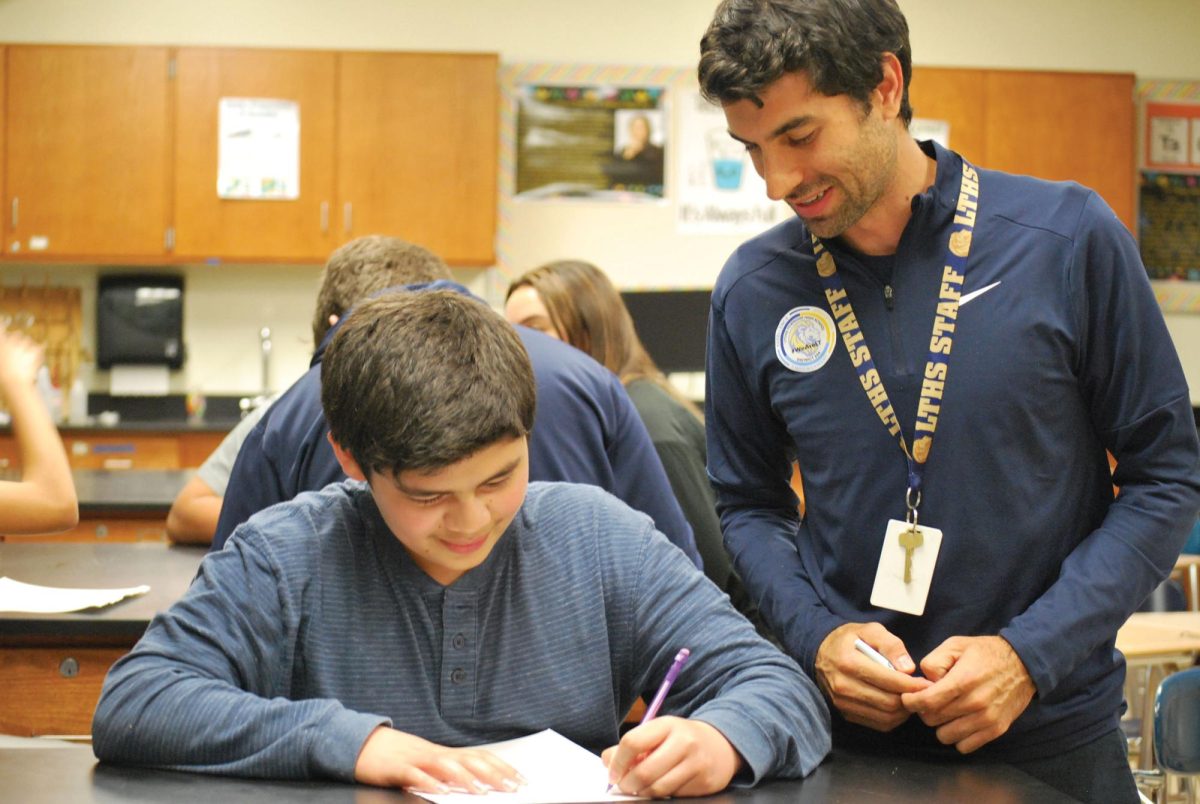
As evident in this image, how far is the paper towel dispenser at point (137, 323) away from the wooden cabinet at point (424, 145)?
105 centimetres

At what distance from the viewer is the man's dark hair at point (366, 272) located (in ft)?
7.86

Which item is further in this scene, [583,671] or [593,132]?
[593,132]

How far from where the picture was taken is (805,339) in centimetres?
159

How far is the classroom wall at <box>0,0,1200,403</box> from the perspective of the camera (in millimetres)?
6602

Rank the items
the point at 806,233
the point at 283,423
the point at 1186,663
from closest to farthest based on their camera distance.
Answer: the point at 806,233
the point at 283,423
the point at 1186,663

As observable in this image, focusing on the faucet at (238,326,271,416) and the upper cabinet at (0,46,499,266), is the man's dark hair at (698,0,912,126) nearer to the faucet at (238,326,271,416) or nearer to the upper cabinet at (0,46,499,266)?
the upper cabinet at (0,46,499,266)

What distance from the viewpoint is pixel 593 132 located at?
6.71 metres

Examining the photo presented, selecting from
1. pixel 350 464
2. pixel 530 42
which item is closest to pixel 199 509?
pixel 350 464

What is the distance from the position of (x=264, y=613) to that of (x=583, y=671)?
1.12 ft

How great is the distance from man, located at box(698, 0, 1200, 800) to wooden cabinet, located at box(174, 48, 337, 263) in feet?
16.5

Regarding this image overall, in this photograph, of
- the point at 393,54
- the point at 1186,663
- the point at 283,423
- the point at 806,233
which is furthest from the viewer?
the point at 393,54

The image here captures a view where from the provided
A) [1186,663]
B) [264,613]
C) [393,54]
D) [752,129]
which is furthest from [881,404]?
[393,54]

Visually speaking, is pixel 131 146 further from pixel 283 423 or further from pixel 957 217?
pixel 957 217

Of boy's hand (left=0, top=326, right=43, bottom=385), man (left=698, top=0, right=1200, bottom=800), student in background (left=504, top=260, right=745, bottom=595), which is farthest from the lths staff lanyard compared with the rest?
student in background (left=504, top=260, right=745, bottom=595)
